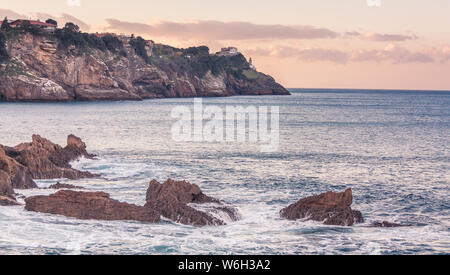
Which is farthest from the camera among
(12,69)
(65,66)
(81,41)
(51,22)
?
(51,22)

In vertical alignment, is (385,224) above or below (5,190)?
below

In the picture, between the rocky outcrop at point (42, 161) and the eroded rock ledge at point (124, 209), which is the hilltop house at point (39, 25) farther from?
the eroded rock ledge at point (124, 209)

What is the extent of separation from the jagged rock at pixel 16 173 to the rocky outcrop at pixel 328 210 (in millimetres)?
A: 12335

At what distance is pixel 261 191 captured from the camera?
27516 millimetres

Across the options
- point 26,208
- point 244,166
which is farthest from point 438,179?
point 26,208

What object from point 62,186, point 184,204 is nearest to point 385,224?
point 184,204

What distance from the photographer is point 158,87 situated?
174000 mm

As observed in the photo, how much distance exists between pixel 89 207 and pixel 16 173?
23.2 ft

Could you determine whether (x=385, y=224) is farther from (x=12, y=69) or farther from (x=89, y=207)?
(x=12, y=69)

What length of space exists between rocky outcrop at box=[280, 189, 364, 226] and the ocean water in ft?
1.36

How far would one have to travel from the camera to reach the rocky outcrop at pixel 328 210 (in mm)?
20703

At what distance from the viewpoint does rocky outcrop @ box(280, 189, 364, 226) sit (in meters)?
20.7

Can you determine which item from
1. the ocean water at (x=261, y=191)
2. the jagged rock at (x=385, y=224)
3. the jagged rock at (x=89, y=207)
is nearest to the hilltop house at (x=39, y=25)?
the ocean water at (x=261, y=191)
